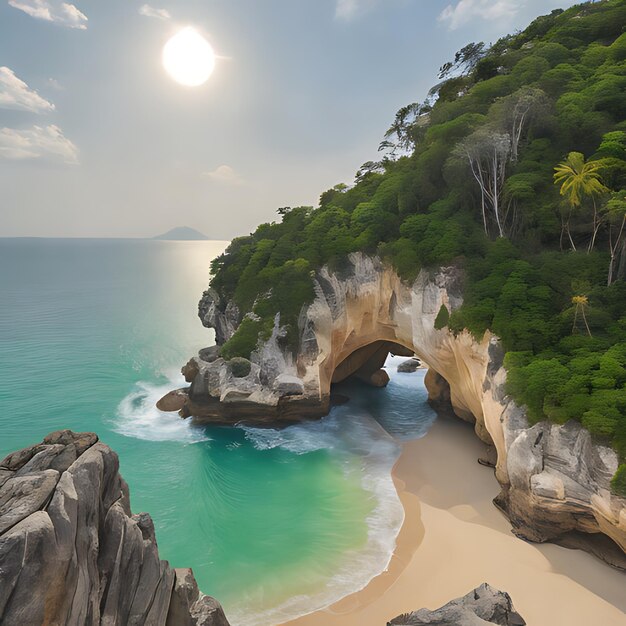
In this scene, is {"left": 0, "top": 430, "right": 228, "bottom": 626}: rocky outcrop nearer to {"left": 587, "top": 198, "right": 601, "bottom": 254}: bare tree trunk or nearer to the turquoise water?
the turquoise water

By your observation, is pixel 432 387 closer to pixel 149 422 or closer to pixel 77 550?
pixel 149 422

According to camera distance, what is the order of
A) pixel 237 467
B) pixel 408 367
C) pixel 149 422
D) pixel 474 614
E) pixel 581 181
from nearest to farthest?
pixel 474 614 → pixel 581 181 → pixel 237 467 → pixel 149 422 → pixel 408 367

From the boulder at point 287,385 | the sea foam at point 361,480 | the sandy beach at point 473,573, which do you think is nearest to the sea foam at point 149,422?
the sea foam at point 361,480

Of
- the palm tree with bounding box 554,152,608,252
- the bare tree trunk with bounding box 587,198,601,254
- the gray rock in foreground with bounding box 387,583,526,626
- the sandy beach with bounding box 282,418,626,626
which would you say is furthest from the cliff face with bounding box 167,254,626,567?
the bare tree trunk with bounding box 587,198,601,254

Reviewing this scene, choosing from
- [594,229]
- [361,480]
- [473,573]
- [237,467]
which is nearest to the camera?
[473,573]

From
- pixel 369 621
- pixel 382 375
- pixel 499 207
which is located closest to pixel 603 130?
pixel 499 207

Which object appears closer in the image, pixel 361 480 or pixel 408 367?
pixel 361 480

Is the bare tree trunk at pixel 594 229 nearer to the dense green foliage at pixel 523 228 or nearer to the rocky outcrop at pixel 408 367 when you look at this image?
the dense green foliage at pixel 523 228

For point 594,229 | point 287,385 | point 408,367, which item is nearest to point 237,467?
point 287,385
